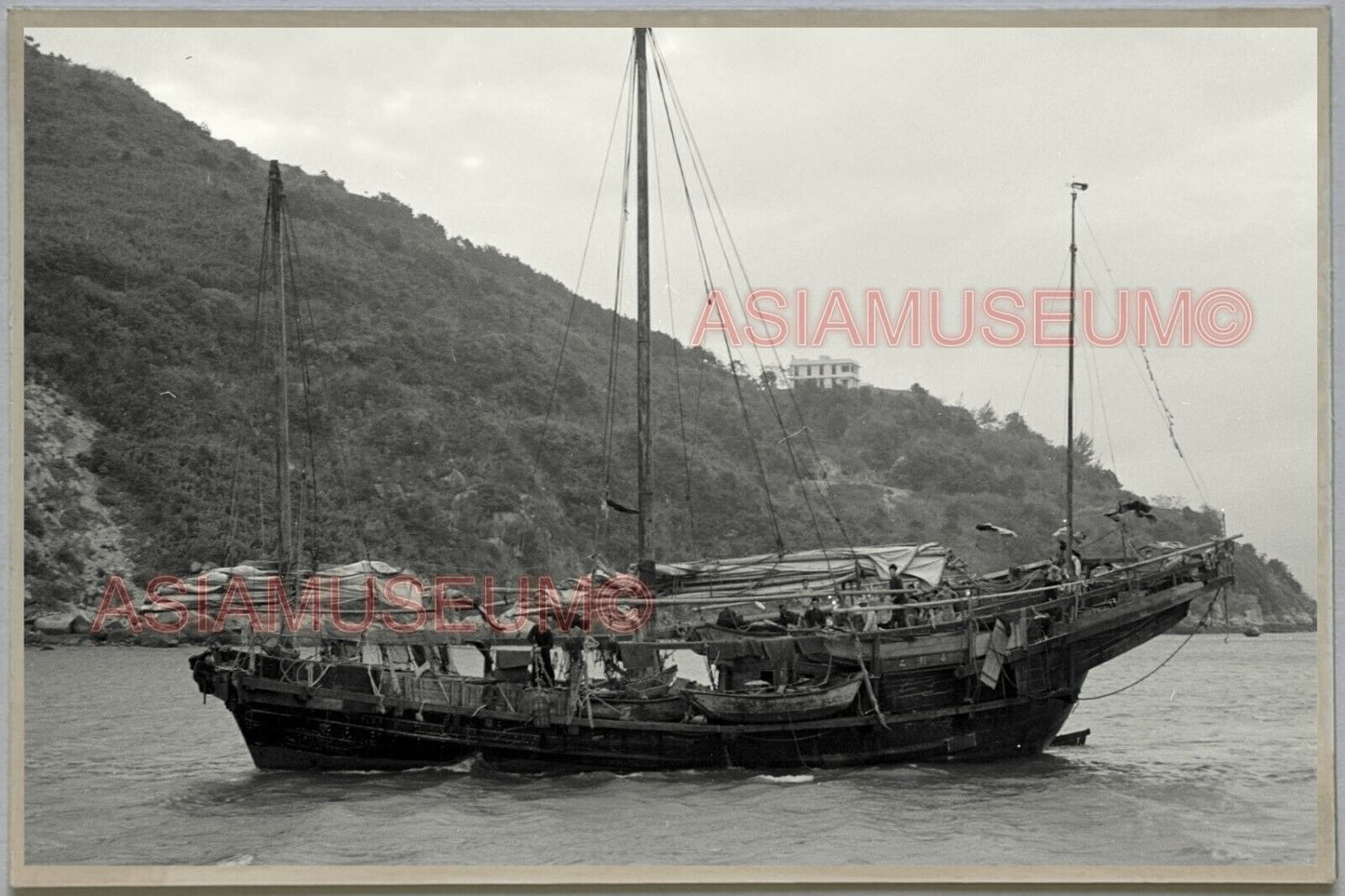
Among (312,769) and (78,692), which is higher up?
(78,692)

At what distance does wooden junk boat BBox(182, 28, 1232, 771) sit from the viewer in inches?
403

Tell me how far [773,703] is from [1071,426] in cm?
288

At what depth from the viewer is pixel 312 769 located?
10.5 m

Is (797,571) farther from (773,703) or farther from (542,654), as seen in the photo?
(542,654)

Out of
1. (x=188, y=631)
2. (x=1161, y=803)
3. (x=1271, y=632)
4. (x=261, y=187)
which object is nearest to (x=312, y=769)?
(x=188, y=631)

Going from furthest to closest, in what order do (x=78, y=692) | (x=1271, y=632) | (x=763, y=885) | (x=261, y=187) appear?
1. (x=261, y=187)
2. (x=1271, y=632)
3. (x=78, y=692)
4. (x=763, y=885)

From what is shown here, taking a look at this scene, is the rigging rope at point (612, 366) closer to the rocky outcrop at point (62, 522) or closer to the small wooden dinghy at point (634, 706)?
the small wooden dinghy at point (634, 706)

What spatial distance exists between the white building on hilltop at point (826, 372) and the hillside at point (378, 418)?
0.59 feet

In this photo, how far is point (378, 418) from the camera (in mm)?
13664

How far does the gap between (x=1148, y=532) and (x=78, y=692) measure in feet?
24.4

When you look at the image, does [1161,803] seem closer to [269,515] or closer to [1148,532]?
[1148,532]

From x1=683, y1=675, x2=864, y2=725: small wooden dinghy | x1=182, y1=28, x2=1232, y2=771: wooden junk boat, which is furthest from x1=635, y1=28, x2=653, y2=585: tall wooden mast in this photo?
x1=683, y1=675, x2=864, y2=725: small wooden dinghy

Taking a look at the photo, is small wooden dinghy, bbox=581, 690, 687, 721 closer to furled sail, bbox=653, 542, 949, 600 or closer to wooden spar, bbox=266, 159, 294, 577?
furled sail, bbox=653, 542, 949, 600

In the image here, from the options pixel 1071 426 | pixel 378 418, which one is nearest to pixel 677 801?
Answer: pixel 1071 426
